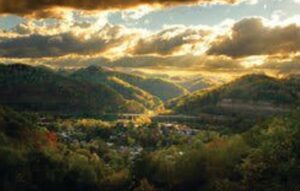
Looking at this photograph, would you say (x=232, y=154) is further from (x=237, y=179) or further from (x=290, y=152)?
(x=290, y=152)

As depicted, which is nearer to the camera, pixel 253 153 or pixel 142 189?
pixel 253 153

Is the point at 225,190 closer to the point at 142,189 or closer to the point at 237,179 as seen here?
the point at 237,179

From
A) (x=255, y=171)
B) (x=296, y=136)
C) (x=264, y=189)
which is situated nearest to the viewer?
(x=264, y=189)

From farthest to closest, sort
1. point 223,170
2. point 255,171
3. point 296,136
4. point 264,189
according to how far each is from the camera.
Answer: point 223,170 < point 296,136 < point 255,171 < point 264,189

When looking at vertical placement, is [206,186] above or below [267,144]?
below

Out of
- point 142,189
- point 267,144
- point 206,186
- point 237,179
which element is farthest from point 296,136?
point 142,189

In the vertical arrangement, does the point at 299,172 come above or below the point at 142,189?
above

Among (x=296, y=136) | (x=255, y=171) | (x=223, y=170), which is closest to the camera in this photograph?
(x=255, y=171)

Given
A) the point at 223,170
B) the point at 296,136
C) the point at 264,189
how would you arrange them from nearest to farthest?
the point at 264,189 < the point at 296,136 < the point at 223,170

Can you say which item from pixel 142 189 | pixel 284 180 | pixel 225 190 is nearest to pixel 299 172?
pixel 284 180
